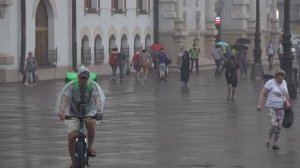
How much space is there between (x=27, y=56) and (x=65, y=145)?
25.2 metres

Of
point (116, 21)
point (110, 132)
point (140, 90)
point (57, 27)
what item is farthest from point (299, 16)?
point (110, 132)

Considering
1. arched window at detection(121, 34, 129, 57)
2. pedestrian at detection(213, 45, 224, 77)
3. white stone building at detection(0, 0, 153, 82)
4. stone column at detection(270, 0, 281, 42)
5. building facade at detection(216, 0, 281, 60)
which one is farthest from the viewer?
stone column at detection(270, 0, 281, 42)

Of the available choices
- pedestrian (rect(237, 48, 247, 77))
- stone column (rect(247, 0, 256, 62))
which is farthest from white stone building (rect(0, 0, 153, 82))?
stone column (rect(247, 0, 256, 62))

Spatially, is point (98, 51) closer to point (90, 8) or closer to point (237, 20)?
point (90, 8)

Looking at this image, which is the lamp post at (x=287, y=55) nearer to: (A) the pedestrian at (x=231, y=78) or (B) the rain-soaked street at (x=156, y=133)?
(B) the rain-soaked street at (x=156, y=133)

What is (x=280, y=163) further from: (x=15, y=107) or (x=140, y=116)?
(x=15, y=107)

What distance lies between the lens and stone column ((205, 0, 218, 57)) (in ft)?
214

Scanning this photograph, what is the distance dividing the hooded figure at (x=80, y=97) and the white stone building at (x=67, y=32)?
96.1 ft

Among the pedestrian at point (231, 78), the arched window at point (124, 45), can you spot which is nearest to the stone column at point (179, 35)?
the arched window at point (124, 45)

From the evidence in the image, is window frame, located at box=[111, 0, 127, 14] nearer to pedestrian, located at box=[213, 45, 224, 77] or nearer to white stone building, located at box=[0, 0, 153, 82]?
white stone building, located at box=[0, 0, 153, 82]

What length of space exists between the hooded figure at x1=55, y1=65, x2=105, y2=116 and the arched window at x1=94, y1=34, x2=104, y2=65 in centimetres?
3770

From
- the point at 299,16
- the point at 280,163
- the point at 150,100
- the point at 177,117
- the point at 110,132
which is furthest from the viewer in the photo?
the point at 299,16

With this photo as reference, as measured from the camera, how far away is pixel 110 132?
23250 millimetres

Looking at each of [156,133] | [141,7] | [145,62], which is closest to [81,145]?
[156,133]
